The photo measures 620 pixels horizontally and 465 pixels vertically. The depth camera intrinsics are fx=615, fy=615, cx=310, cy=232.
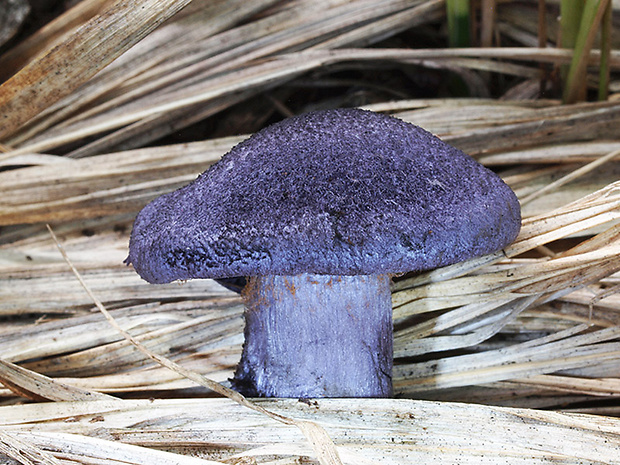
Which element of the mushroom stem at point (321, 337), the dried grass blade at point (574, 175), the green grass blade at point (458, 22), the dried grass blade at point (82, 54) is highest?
the green grass blade at point (458, 22)

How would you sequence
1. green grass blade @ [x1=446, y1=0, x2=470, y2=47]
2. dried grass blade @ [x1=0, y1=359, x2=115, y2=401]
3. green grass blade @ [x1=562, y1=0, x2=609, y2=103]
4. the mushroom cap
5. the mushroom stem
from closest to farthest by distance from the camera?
the mushroom cap
the mushroom stem
dried grass blade @ [x1=0, y1=359, x2=115, y2=401]
green grass blade @ [x1=562, y1=0, x2=609, y2=103]
green grass blade @ [x1=446, y1=0, x2=470, y2=47]

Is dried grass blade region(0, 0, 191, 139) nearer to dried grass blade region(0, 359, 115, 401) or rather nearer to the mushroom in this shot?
the mushroom

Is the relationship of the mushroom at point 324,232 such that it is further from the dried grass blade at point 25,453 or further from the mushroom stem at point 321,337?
the dried grass blade at point 25,453

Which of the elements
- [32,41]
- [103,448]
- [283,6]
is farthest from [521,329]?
[32,41]

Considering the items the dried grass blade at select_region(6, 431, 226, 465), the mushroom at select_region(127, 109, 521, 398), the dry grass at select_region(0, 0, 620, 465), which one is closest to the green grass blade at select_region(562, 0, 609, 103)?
the dry grass at select_region(0, 0, 620, 465)

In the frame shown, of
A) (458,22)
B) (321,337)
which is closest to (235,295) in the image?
(321,337)

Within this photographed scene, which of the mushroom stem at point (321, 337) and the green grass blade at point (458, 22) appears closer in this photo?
the mushroom stem at point (321, 337)

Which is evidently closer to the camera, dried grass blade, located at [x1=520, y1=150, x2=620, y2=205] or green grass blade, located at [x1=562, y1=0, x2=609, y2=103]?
dried grass blade, located at [x1=520, y1=150, x2=620, y2=205]

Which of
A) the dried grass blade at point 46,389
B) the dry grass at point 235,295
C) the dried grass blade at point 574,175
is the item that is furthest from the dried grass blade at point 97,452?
the dried grass blade at point 574,175
